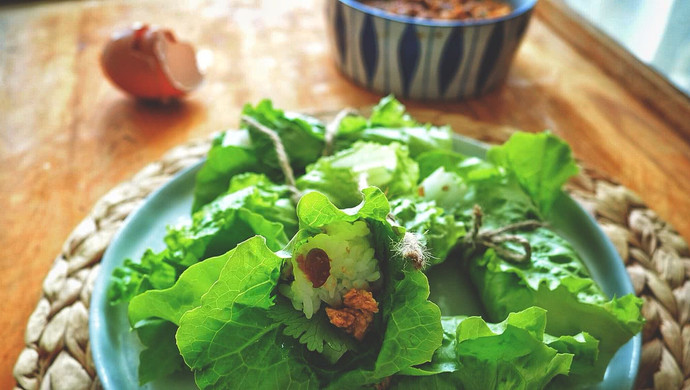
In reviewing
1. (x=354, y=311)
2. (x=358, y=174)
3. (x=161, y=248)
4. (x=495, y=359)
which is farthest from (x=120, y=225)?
(x=495, y=359)

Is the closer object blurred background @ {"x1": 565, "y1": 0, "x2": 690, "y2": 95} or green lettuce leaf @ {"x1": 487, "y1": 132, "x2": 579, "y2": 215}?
green lettuce leaf @ {"x1": 487, "y1": 132, "x2": 579, "y2": 215}

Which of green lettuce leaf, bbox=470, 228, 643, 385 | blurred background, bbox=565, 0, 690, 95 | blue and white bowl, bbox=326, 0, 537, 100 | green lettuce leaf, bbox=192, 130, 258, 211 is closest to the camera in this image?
green lettuce leaf, bbox=470, 228, 643, 385

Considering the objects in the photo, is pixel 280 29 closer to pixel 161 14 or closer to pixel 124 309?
pixel 161 14

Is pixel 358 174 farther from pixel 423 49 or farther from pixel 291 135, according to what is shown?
pixel 423 49

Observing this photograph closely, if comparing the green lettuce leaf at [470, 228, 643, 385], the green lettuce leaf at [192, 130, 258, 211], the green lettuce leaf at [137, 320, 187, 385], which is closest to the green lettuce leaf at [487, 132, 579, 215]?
the green lettuce leaf at [470, 228, 643, 385]

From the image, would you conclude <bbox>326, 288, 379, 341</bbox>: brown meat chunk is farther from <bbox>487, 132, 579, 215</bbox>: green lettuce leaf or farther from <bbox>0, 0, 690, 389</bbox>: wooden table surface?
<bbox>0, 0, 690, 389</bbox>: wooden table surface

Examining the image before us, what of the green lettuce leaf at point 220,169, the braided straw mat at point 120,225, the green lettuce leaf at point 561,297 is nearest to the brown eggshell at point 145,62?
the braided straw mat at point 120,225

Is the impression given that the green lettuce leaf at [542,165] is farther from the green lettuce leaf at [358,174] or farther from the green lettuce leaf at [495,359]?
the green lettuce leaf at [495,359]
